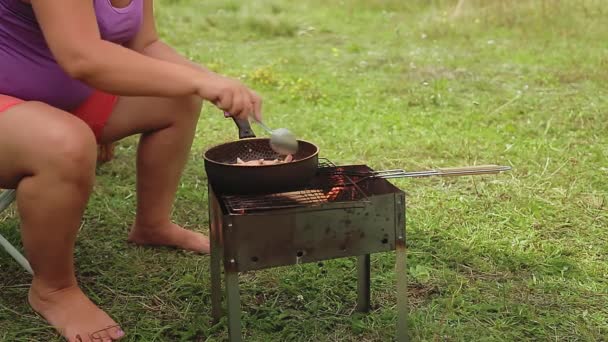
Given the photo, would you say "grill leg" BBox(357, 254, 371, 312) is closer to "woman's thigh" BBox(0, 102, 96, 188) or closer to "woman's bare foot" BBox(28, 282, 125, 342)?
"woman's bare foot" BBox(28, 282, 125, 342)

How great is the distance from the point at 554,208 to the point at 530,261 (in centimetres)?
60

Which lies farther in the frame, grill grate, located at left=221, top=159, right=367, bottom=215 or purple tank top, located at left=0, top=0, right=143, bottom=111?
purple tank top, located at left=0, top=0, right=143, bottom=111

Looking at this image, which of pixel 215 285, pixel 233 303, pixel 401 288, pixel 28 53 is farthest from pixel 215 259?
pixel 28 53

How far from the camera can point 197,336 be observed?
2.28 meters

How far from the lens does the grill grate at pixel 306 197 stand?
6.13 feet

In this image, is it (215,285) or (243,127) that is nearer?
(243,127)

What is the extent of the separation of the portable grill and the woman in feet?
0.88

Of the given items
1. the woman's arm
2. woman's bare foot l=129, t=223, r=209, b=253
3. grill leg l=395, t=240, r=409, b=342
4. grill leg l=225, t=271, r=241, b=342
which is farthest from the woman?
grill leg l=395, t=240, r=409, b=342

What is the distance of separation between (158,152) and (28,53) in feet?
1.97

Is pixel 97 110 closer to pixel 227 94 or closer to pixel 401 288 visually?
pixel 227 94

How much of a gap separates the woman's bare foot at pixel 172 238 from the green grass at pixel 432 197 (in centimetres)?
5

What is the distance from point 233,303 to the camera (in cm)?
189

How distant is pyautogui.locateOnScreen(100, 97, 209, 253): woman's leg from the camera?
8.25 ft

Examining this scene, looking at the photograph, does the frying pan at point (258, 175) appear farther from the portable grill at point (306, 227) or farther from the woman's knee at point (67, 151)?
the woman's knee at point (67, 151)
